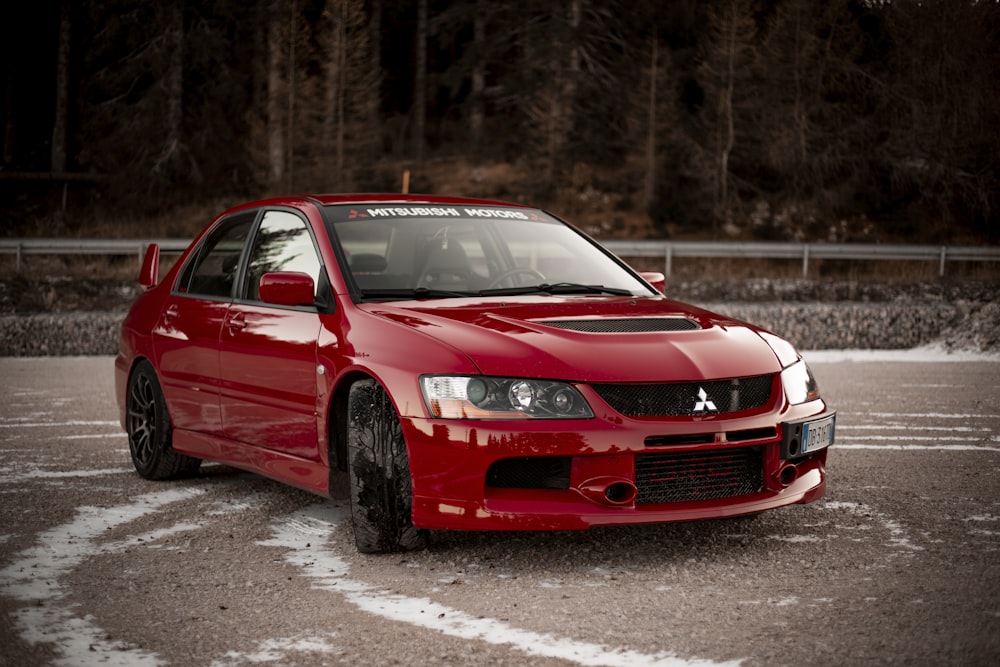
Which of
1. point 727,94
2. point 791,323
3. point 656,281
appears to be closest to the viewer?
point 656,281

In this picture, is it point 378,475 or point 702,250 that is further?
point 702,250

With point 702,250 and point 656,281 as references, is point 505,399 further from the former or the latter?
point 702,250

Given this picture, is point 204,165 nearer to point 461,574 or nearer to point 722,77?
point 722,77

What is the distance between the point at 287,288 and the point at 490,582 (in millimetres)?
1646

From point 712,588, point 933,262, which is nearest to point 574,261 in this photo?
point 712,588

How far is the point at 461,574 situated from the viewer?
16.1 feet

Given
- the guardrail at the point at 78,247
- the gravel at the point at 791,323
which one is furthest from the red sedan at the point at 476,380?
the guardrail at the point at 78,247

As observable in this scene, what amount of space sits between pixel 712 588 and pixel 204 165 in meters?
39.1

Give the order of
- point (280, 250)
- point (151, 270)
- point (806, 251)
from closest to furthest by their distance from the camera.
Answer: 1. point (280, 250)
2. point (151, 270)
3. point (806, 251)

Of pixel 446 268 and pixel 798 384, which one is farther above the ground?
pixel 446 268

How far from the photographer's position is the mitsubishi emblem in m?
4.82

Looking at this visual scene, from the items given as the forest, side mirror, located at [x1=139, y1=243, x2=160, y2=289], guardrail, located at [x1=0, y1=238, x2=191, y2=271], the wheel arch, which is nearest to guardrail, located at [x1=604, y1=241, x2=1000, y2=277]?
the forest

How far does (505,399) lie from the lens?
15.5 feet

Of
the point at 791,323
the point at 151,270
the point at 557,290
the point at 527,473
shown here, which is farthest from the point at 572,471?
the point at 791,323
